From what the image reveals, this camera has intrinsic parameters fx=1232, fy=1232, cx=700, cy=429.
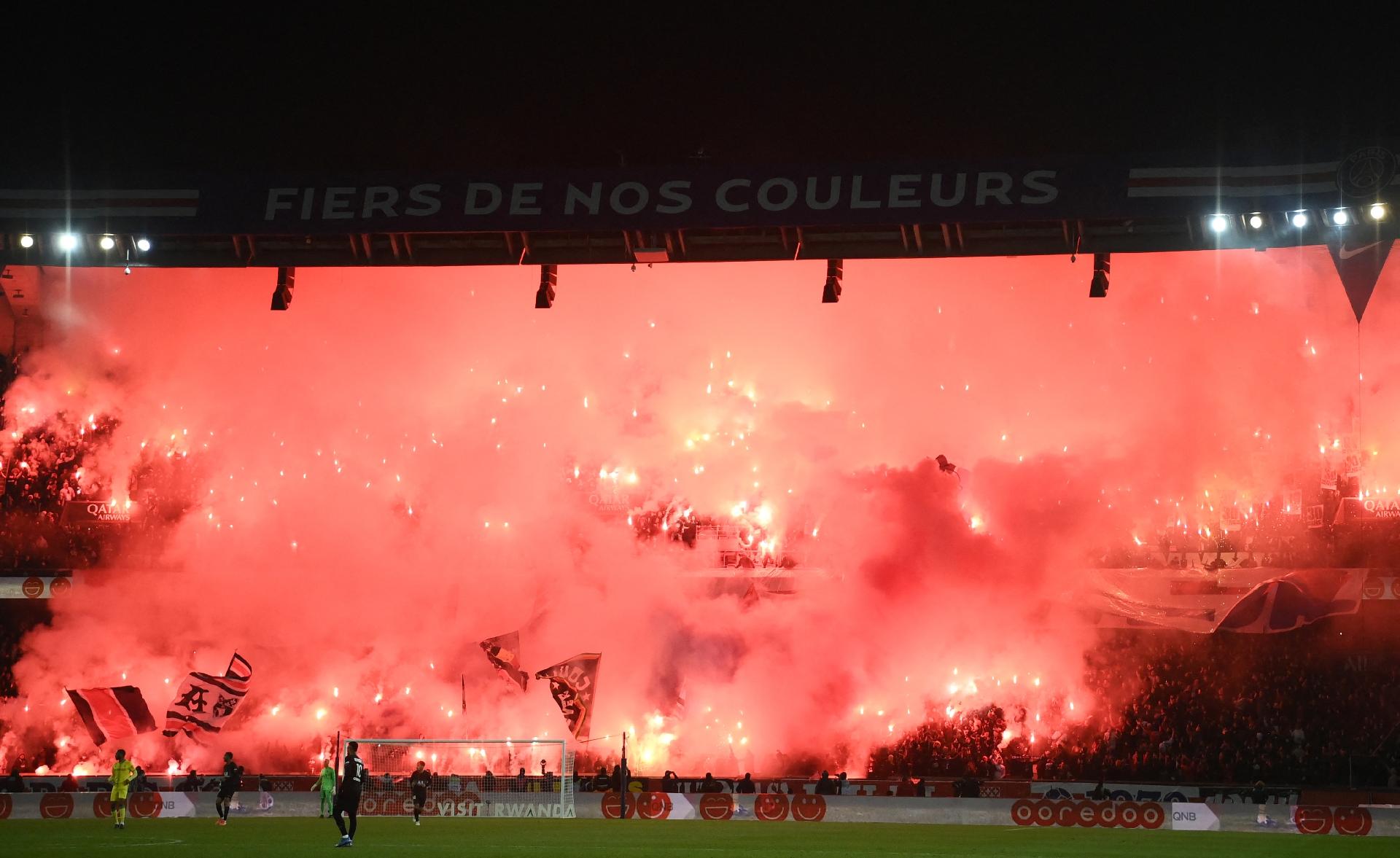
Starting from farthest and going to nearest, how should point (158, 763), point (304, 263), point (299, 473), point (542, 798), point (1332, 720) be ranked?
point (299, 473), point (158, 763), point (1332, 720), point (542, 798), point (304, 263)

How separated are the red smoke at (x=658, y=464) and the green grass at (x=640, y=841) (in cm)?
847

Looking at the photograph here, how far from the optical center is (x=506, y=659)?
29891mm

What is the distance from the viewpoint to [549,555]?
31.1 m

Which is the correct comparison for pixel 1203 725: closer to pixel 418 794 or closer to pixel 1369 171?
pixel 1369 171

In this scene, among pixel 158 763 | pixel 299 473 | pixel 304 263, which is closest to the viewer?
pixel 304 263

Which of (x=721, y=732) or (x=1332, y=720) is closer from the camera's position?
(x=1332, y=720)

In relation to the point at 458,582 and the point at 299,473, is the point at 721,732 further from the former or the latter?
the point at 299,473

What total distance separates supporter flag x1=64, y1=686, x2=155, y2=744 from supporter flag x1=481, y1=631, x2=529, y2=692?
8198 millimetres

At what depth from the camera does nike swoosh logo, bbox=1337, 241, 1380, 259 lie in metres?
17.5

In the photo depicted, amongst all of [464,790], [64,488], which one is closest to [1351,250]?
[464,790]

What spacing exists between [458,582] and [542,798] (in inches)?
327

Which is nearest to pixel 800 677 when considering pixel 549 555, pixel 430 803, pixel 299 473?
pixel 549 555

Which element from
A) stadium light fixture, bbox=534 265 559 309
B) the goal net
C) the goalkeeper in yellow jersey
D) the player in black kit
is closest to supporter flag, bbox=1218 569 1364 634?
the goal net

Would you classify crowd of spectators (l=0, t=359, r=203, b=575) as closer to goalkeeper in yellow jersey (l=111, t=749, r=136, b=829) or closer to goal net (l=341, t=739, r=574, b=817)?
goal net (l=341, t=739, r=574, b=817)
